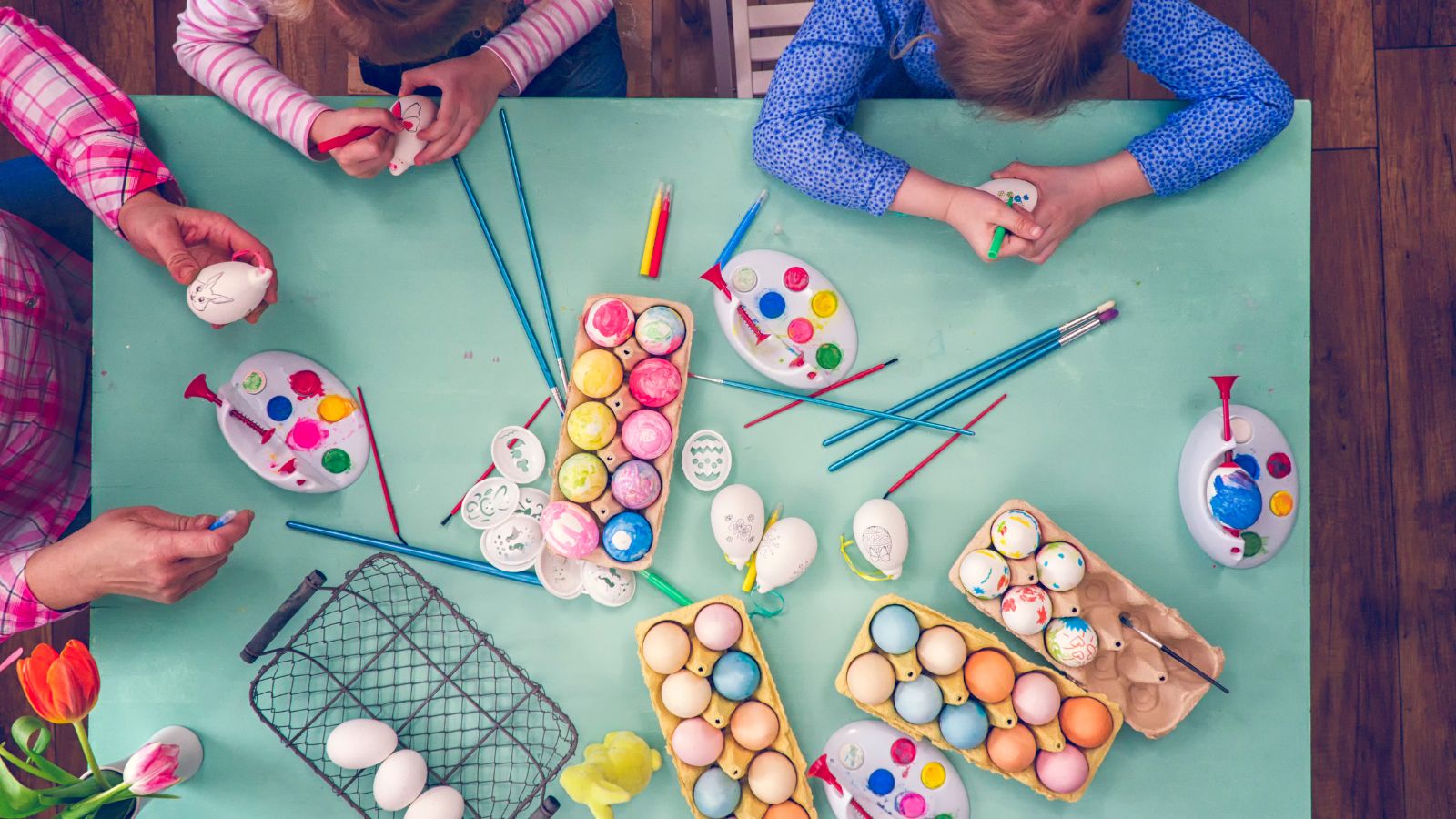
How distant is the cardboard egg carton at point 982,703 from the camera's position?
955mm

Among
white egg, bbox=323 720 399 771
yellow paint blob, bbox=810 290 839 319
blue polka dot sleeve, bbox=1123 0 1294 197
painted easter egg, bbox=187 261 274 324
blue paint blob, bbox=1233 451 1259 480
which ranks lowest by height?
white egg, bbox=323 720 399 771

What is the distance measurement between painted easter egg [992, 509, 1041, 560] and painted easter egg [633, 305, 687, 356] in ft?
1.30

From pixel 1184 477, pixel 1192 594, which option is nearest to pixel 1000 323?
pixel 1184 477

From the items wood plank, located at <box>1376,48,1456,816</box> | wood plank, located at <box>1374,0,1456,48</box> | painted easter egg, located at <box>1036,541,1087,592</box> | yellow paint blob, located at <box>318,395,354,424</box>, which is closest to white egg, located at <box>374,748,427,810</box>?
yellow paint blob, located at <box>318,395,354,424</box>

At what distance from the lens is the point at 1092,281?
104cm

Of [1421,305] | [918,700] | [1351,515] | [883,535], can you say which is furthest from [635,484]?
[1421,305]

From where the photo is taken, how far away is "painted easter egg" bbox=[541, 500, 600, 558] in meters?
0.95

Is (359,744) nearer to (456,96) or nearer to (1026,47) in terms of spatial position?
(456,96)

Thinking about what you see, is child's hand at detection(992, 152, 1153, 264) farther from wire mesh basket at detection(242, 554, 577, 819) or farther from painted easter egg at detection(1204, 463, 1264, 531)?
wire mesh basket at detection(242, 554, 577, 819)

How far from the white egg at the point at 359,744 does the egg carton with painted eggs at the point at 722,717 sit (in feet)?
0.91

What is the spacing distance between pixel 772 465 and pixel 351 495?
472 millimetres

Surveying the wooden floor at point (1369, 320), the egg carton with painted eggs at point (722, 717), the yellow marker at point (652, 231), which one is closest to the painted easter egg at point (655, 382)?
the yellow marker at point (652, 231)

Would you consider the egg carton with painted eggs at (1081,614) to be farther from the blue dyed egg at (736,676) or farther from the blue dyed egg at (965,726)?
the blue dyed egg at (736,676)

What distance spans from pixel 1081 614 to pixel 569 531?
56 centimetres
